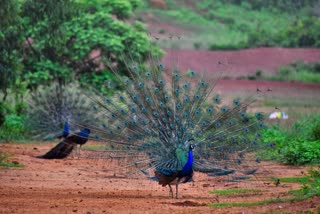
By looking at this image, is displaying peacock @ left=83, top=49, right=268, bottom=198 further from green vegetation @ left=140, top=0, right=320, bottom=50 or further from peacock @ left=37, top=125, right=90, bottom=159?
green vegetation @ left=140, top=0, right=320, bottom=50

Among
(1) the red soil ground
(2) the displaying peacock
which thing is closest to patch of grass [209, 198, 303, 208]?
(2) the displaying peacock

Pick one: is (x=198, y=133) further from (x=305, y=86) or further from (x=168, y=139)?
(x=305, y=86)

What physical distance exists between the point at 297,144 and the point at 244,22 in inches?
1526

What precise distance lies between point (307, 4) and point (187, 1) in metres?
23.1

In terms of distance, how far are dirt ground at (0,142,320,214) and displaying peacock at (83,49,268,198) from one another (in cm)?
37

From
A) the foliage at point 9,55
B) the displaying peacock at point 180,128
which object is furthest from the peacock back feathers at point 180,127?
the foliage at point 9,55

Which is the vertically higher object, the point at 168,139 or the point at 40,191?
the point at 168,139

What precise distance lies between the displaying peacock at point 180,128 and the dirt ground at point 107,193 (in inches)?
14.6

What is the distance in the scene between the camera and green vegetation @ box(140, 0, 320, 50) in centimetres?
4412

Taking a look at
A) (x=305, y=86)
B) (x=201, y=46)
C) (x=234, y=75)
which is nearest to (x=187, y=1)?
(x=201, y=46)

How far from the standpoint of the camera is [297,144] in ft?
58.3

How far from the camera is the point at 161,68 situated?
1330cm

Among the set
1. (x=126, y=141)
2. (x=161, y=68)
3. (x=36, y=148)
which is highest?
(x=161, y=68)

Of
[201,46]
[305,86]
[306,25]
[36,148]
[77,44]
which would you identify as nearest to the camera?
[36,148]
